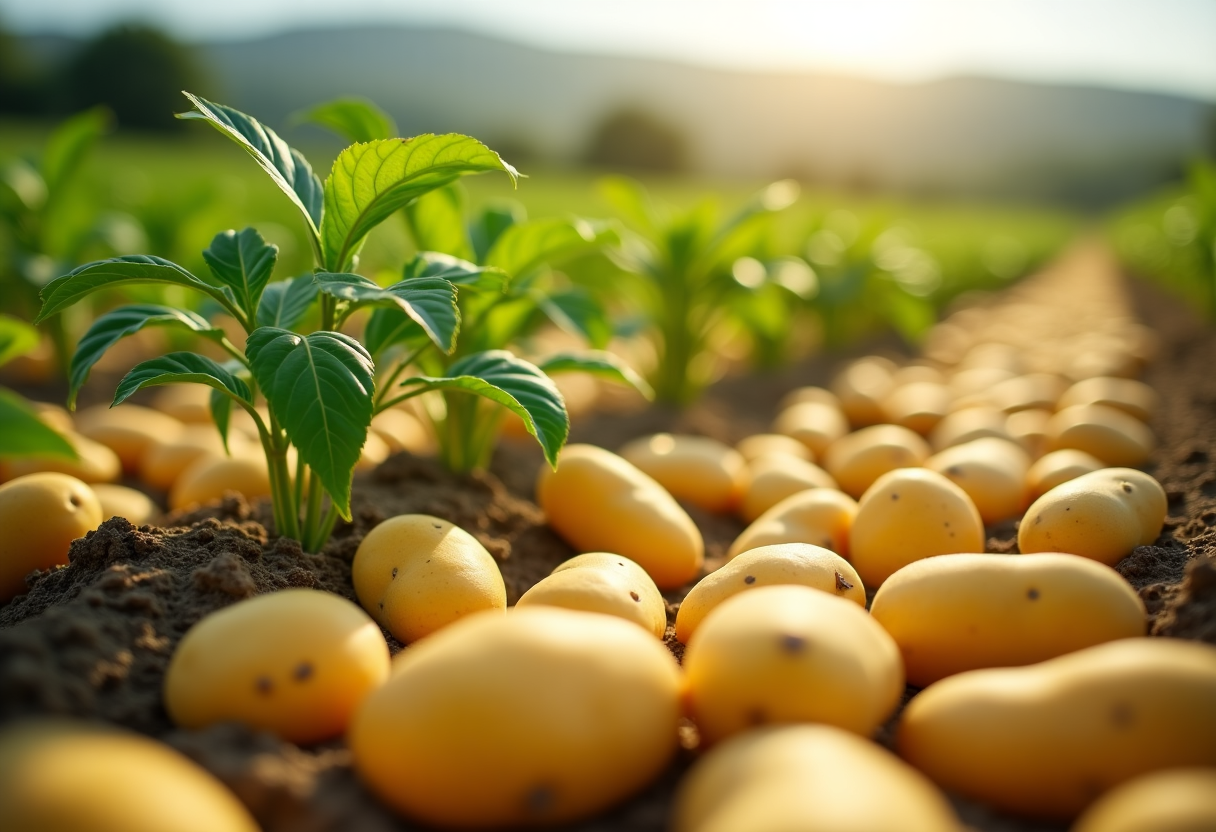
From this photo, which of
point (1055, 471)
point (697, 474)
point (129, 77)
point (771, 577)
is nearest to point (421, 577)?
point (771, 577)

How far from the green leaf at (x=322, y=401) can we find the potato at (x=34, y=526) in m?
0.75

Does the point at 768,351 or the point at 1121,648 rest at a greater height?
the point at 1121,648

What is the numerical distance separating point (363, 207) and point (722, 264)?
2.14 m

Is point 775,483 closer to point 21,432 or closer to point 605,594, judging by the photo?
point 605,594

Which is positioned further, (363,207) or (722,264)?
(722,264)

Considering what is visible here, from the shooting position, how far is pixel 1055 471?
218cm

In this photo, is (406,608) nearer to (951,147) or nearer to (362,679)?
(362,679)

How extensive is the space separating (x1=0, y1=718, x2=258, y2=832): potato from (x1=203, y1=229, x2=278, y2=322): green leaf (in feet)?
2.96

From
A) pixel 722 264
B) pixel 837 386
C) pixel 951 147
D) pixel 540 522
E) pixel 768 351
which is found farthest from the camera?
pixel 951 147

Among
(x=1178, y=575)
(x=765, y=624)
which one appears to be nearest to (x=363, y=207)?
(x=765, y=624)

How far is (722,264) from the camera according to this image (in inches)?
138

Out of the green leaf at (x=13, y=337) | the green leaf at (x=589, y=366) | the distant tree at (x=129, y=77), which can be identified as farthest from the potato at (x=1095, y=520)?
the distant tree at (x=129, y=77)

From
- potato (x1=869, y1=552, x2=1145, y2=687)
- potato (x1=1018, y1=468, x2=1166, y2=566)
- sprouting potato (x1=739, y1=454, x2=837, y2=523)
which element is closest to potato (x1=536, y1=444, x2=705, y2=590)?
sprouting potato (x1=739, y1=454, x2=837, y2=523)

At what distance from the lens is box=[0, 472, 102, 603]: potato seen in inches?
66.8
